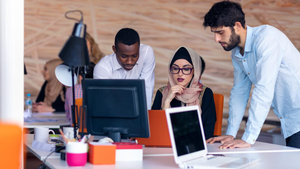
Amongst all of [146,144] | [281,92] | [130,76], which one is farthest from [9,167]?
[130,76]

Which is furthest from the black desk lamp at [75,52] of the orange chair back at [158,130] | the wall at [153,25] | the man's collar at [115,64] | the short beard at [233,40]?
the wall at [153,25]

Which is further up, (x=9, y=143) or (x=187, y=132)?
(x=9, y=143)

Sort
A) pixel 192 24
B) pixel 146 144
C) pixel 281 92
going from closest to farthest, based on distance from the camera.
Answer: pixel 146 144 → pixel 281 92 → pixel 192 24

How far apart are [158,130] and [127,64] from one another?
0.92 m

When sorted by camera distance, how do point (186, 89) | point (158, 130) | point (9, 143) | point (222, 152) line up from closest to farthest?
point (9, 143) < point (222, 152) < point (158, 130) < point (186, 89)

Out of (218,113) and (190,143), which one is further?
(218,113)

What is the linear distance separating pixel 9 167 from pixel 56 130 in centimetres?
261

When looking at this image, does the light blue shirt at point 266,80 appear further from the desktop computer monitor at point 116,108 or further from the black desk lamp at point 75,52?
the black desk lamp at point 75,52

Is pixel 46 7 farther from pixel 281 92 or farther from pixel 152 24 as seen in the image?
pixel 281 92

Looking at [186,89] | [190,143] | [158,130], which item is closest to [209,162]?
[190,143]

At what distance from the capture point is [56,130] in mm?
3133

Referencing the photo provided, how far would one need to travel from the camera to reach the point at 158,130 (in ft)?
6.46

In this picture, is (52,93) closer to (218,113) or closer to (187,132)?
(218,113)

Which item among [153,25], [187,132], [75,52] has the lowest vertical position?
[187,132]
